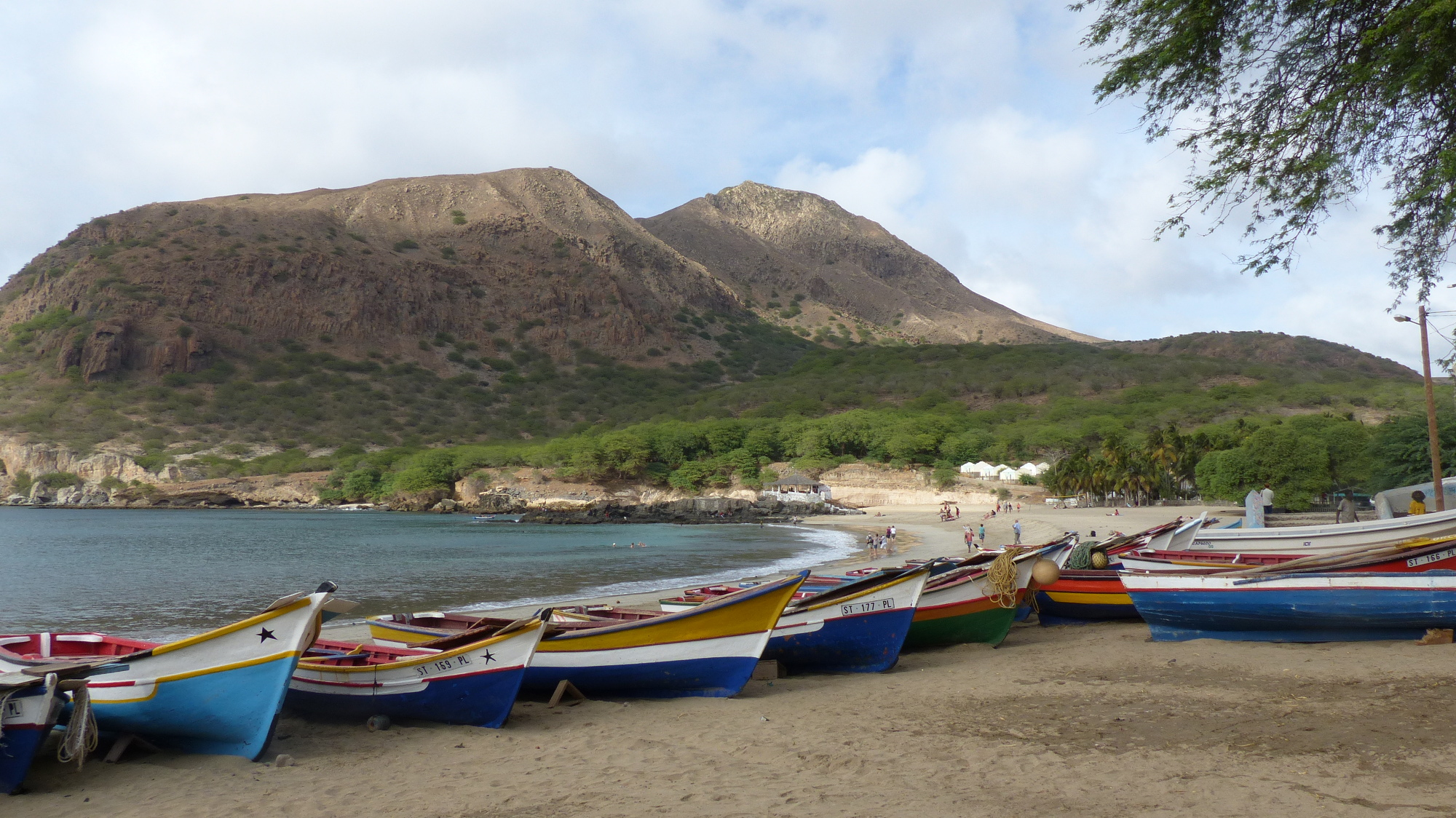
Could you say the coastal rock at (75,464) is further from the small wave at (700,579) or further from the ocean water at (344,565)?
the small wave at (700,579)

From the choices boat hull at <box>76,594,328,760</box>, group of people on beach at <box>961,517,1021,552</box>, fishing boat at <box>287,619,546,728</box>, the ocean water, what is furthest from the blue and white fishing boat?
group of people on beach at <box>961,517,1021,552</box>

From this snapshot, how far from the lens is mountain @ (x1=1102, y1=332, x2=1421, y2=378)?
142 m

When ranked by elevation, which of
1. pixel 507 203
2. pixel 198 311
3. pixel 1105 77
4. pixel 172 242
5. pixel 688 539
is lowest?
pixel 688 539

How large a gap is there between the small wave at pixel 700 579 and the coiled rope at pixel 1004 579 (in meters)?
10.8

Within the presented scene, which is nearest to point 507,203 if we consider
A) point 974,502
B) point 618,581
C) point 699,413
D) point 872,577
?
point 699,413

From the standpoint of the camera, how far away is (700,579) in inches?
1059

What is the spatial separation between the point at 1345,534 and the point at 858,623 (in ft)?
29.6

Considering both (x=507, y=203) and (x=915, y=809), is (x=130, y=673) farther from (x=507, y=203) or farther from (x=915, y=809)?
(x=507, y=203)

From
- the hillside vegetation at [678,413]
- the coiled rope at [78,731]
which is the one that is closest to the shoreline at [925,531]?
the coiled rope at [78,731]

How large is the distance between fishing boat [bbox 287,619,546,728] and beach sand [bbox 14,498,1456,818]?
0.67 feet

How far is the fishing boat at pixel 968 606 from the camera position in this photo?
11891 millimetres

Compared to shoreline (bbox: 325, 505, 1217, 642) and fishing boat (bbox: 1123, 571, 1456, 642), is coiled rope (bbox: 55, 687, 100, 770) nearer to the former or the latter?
shoreline (bbox: 325, 505, 1217, 642)

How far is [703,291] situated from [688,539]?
13301 cm

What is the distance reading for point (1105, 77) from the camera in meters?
8.67
